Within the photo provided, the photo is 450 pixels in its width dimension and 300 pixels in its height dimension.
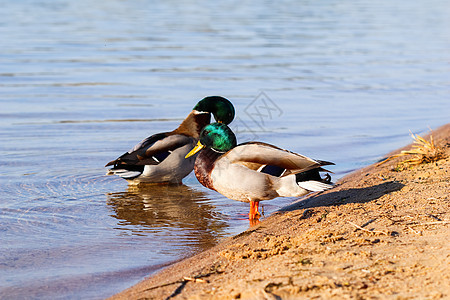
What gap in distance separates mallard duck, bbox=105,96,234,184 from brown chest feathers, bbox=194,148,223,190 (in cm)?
126

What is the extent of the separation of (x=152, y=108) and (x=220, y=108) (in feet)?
12.6

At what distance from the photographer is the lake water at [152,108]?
498 cm

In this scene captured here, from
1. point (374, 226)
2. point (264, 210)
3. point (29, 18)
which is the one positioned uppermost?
point (29, 18)

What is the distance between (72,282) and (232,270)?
1116mm

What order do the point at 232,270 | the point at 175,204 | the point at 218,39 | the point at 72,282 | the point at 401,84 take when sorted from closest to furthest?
the point at 232,270 < the point at 72,282 < the point at 175,204 < the point at 401,84 < the point at 218,39

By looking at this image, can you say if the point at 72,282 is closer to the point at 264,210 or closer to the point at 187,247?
the point at 187,247

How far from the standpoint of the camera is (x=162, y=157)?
6.87 metres

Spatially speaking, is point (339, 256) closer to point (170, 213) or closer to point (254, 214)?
point (254, 214)

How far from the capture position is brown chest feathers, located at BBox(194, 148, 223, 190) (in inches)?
215

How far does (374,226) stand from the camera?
4.22m

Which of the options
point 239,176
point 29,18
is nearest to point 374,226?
point 239,176

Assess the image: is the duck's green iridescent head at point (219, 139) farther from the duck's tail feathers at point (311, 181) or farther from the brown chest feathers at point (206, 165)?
the duck's tail feathers at point (311, 181)

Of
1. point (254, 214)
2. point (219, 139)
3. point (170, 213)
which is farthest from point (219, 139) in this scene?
point (170, 213)

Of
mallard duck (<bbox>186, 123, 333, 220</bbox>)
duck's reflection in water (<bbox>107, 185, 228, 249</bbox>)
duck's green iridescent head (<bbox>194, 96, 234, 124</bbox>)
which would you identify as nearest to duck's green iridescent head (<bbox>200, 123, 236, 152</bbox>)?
mallard duck (<bbox>186, 123, 333, 220</bbox>)
